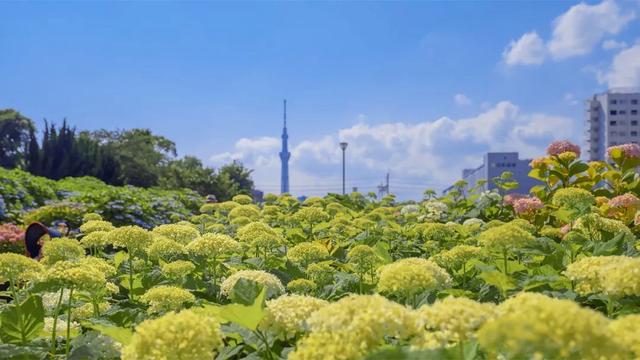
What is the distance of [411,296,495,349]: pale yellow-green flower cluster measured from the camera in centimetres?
116

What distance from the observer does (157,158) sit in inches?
2003

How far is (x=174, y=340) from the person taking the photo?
1.21 metres

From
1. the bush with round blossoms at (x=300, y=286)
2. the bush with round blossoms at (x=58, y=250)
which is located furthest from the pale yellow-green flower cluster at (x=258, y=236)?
the bush with round blossoms at (x=58, y=250)

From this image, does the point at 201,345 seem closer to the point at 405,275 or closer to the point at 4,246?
the point at 405,275

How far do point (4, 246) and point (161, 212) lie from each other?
4.31 metres

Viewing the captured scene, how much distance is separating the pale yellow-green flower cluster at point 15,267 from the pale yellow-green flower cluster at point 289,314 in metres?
1.18

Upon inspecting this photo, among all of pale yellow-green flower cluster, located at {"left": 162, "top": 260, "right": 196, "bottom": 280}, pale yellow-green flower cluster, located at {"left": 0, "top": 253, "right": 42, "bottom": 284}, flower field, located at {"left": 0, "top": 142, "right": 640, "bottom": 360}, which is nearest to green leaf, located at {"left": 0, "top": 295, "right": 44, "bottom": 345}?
flower field, located at {"left": 0, "top": 142, "right": 640, "bottom": 360}

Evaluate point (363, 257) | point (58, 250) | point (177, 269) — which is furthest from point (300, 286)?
point (58, 250)

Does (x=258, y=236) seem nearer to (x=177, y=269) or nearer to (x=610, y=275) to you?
(x=177, y=269)

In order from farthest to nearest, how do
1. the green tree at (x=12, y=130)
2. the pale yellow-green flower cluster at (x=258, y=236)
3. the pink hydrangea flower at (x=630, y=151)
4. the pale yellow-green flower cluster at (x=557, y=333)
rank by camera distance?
1. the green tree at (x=12, y=130)
2. the pink hydrangea flower at (x=630, y=151)
3. the pale yellow-green flower cluster at (x=258, y=236)
4. the pale yellow-green flower cluster at (x=557, y=333)

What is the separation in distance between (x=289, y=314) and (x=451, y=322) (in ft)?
1.41

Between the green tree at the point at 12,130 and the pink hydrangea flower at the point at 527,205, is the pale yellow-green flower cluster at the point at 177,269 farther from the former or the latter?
the green tree at the point at 12,130

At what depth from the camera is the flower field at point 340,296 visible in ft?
3.70

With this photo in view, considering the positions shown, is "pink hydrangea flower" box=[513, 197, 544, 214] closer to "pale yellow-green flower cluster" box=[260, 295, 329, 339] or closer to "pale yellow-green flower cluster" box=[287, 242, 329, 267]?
"pale yellow-green flower cluster" box=[287, 242, 329, 267]
